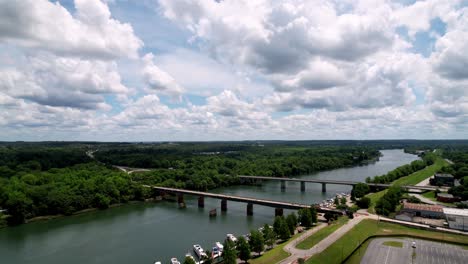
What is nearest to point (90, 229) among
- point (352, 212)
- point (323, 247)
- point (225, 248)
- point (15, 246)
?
point (15, 246)

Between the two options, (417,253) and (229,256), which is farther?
(417,253)

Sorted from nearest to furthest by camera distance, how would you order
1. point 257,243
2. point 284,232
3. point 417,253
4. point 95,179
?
point 257,243 → point 417,253 → point 284,232 → point 95,179

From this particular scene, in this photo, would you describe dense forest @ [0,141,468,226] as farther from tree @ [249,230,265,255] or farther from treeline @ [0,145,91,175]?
tree @ [249,230,265,255]

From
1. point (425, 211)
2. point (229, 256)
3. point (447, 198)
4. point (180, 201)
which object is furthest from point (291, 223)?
point (447, 198)

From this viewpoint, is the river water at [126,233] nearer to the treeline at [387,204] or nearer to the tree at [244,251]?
the tree at [244,251]

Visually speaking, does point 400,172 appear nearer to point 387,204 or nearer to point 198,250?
point 387,204

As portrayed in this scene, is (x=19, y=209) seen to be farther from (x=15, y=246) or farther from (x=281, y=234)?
(x=281, y=234)
